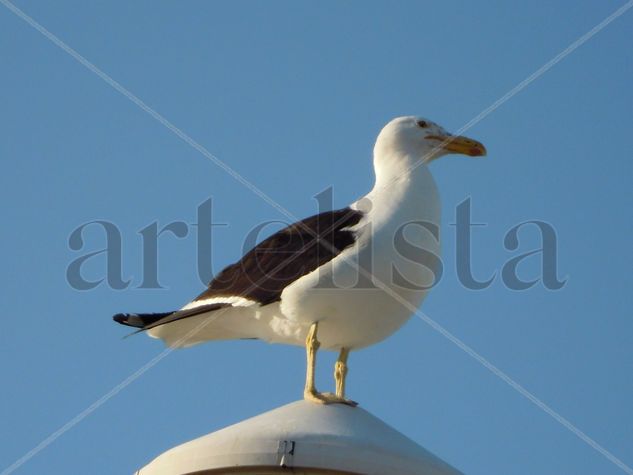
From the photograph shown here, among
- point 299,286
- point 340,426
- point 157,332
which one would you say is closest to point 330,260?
point 299,286

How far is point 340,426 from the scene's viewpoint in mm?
7027

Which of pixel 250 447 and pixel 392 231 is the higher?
pixel 392 231

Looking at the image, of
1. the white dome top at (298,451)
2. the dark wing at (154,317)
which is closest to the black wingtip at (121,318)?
the dark wing at (154,317)

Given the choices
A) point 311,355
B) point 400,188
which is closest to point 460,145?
point 400,188

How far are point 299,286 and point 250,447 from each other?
2.57 meters

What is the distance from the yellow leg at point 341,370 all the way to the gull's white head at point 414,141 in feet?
5.51

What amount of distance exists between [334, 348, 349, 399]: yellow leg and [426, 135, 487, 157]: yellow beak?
204cm

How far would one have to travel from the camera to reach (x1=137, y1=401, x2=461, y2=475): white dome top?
6.65m

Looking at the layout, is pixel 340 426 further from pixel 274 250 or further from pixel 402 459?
pixel 274 250

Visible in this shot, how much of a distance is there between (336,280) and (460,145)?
216cm

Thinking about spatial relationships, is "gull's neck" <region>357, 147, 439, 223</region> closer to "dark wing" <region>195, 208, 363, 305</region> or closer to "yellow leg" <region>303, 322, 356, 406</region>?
"dark wing" <region>195, 208, 363, 305</region>

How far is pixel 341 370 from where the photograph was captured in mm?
9289

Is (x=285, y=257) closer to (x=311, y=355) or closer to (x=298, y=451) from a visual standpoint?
(x=311, y=355)

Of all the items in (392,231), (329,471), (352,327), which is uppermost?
(392,231)
